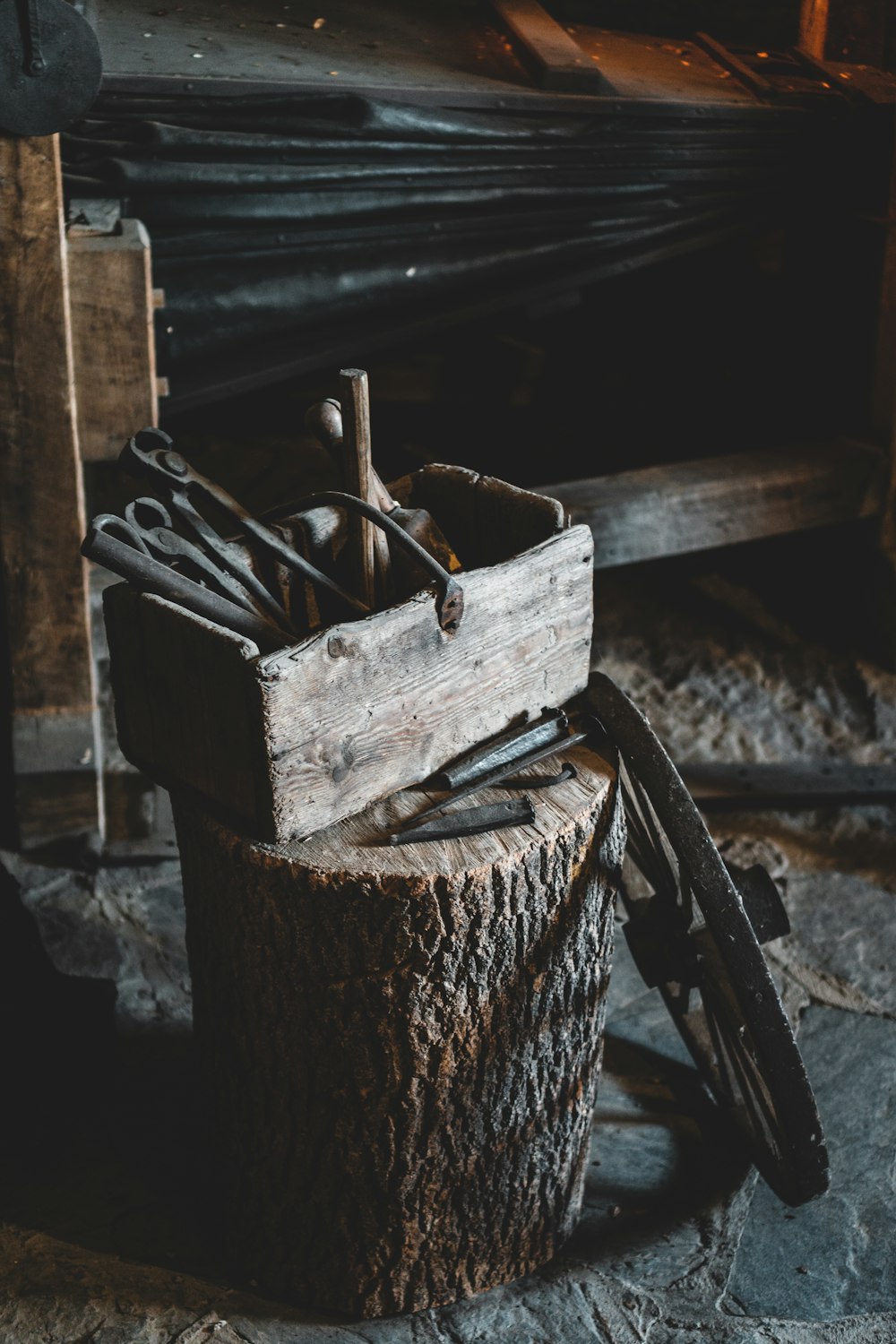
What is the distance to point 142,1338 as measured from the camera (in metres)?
2.14

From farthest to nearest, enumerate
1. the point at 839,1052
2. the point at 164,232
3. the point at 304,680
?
the point at 164,232, the point at 839,1052, the point at 304,680

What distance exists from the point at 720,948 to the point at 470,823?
1.43ft

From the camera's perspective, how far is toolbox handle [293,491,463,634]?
6.48 feet

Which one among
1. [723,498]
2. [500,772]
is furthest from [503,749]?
[723,498]

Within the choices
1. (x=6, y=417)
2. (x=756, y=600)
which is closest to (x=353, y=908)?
(x=6, y=417)

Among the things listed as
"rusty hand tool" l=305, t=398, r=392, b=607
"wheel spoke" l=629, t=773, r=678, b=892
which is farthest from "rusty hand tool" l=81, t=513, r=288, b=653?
"wheel spoke" l=629, t=773, r=678, b=892

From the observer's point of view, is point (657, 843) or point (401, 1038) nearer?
point (401, 1038)

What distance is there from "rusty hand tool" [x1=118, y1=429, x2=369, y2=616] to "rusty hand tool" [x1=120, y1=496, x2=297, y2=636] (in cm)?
3

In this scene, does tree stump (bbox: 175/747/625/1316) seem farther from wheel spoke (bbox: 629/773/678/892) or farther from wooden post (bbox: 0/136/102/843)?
wooden post (bbox: 0/136/102/843)

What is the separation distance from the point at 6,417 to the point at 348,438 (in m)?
1.23

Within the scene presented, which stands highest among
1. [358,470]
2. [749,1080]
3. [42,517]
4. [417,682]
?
[358,470]

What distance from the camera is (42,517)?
3045mm

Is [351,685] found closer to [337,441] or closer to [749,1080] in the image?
[337,441]

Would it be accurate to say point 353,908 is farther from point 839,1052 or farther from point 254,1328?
point 839,1052
